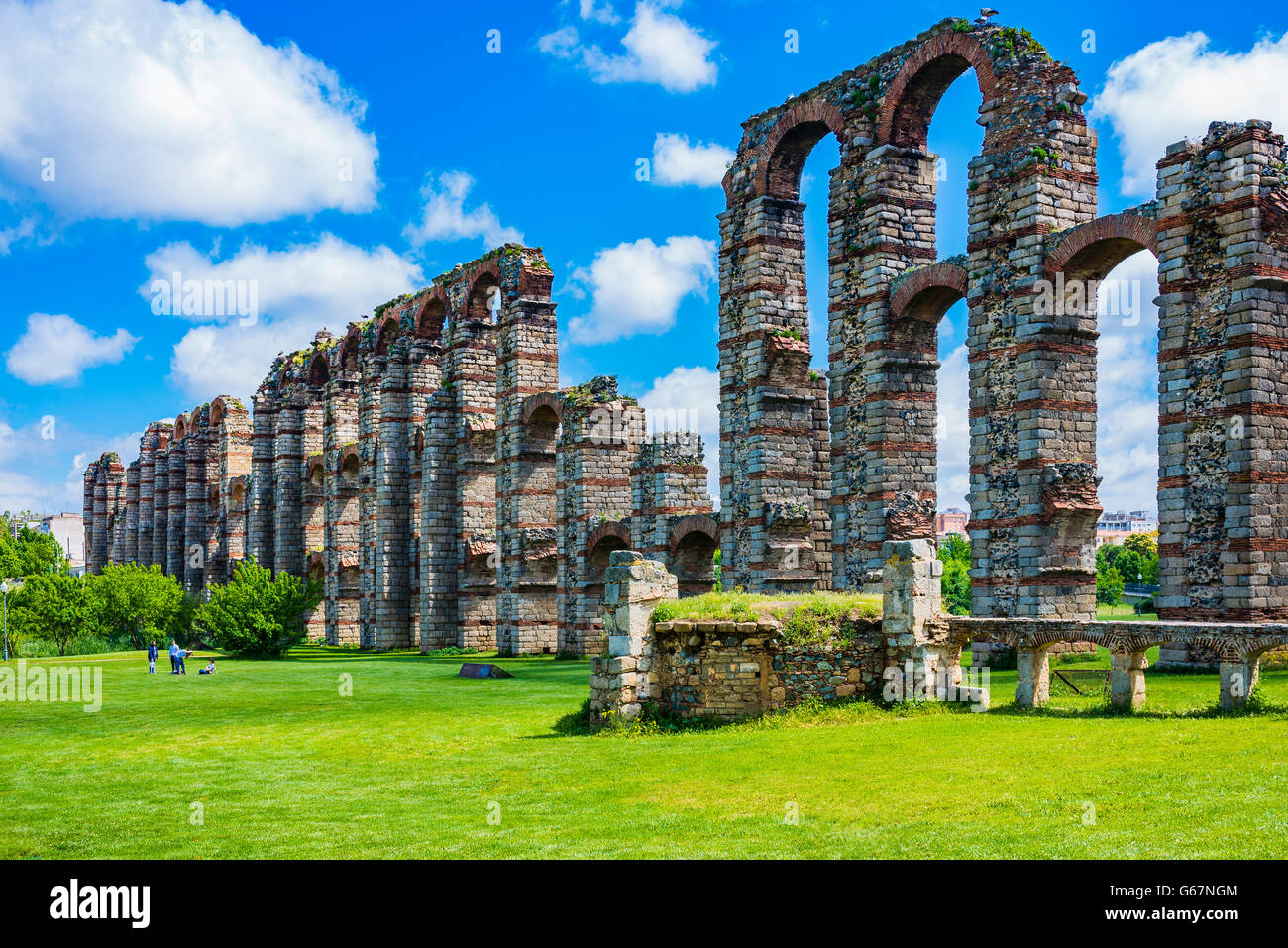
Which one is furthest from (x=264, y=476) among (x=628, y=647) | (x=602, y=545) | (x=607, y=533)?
(x=628, y=647)

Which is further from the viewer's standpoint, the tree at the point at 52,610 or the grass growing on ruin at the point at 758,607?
the tree at the point at 52,610

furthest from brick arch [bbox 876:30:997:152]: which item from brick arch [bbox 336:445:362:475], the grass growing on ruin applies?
brick arch [bbox 336:445:362:475]

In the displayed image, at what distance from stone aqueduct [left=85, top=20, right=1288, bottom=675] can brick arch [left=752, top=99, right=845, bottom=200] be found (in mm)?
62

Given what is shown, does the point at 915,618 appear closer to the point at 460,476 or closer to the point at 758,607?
the point at 758,607

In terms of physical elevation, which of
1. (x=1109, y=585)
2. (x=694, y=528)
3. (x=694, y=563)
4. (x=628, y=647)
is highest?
(x=694, y=528)

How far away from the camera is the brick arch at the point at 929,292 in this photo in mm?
26062

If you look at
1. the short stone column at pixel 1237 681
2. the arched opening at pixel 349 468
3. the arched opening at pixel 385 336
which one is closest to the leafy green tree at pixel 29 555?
the arched opening at pixel 349 468

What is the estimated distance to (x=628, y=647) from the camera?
16.1 metres

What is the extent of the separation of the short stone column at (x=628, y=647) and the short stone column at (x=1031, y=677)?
5.01 m

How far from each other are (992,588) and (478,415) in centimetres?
2463

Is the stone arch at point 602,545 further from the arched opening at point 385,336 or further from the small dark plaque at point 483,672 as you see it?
the arched opening at point 385,336

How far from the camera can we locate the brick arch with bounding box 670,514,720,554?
105 feet

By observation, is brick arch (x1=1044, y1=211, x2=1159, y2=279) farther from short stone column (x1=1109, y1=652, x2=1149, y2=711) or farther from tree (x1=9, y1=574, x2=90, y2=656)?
tree (x1=9, y1=574, x2=90, y2=656)

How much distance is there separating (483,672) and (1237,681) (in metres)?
18.6
